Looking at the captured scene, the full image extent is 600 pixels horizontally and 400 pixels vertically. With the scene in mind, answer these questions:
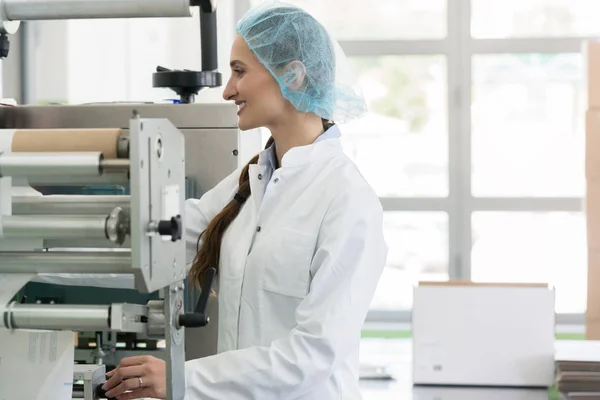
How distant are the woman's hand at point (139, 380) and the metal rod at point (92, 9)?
489 millimetres

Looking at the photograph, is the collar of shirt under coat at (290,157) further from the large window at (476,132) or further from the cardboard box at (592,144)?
the large window at (476,132)

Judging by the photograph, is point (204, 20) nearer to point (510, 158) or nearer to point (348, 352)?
point (348, 352)

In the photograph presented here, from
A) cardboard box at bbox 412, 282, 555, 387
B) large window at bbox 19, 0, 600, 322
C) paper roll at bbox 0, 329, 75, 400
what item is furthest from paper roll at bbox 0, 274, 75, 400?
large window at bbox 19, 0, 600, 322

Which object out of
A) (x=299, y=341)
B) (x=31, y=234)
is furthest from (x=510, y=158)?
(x=31, y=234)

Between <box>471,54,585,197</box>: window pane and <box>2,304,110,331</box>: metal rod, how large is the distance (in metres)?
4.00

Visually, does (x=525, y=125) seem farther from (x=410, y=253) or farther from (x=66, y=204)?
(x=66, y=204)

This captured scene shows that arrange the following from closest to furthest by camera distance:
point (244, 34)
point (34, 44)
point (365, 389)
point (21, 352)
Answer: point (21, 352), point (244, 34), point (365, 389), point (34, 44)

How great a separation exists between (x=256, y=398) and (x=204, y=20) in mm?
740

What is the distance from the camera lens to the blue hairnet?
160cm

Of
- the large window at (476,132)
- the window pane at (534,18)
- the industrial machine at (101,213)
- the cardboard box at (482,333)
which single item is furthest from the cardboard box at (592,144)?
the industrial machine at (101,213)

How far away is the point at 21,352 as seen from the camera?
1.18 meters

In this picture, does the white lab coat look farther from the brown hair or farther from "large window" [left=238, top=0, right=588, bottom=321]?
"large window" [left=238, top=0, right=588, bottom=321]

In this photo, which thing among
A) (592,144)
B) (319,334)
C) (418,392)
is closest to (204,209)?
(319,334)

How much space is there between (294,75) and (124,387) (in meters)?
0.66
